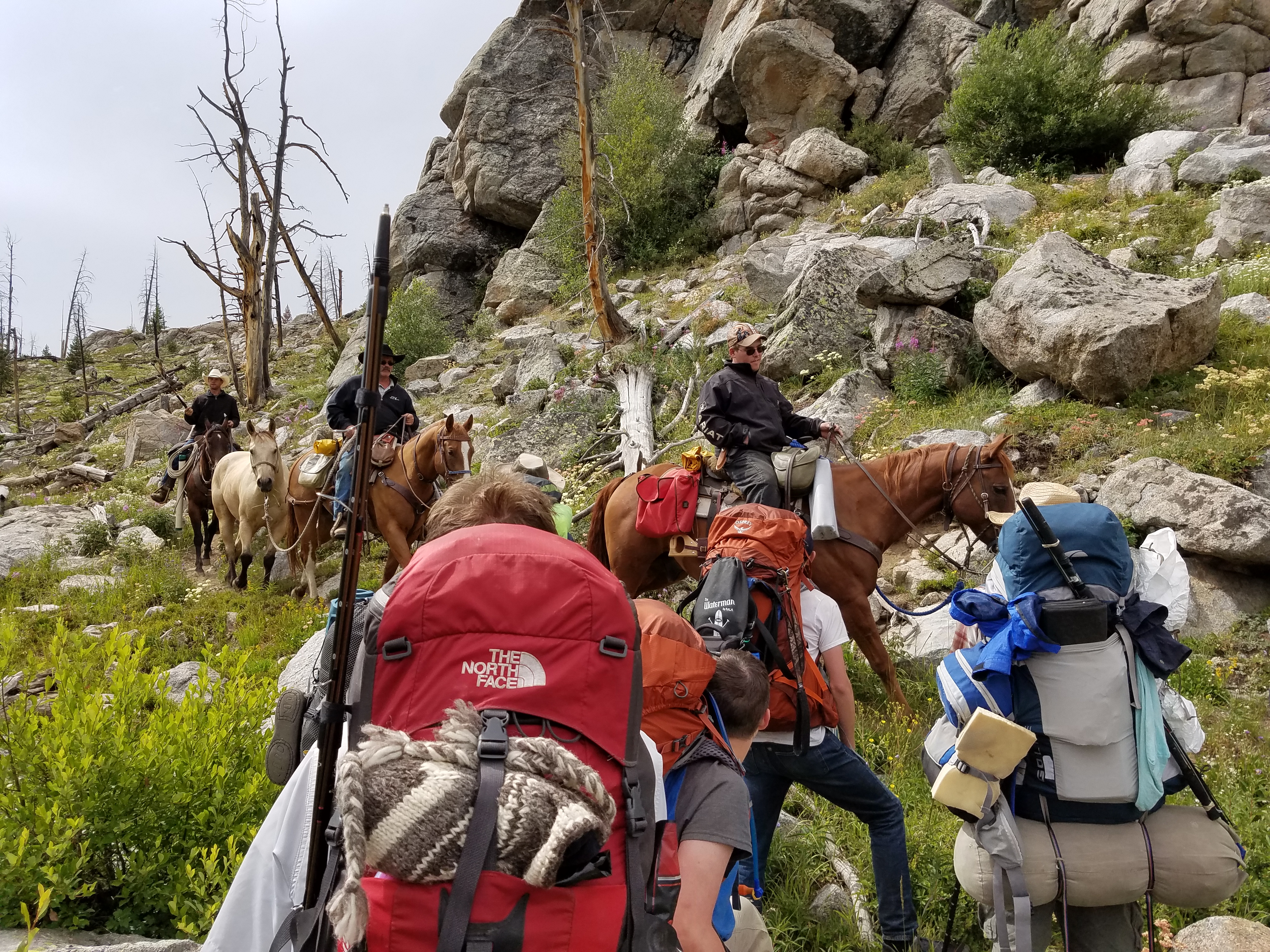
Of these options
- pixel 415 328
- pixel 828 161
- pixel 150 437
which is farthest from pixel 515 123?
pixel 150 437

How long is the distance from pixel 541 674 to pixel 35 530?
1522 centimetres

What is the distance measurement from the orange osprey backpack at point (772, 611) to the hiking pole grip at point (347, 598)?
59.2 inches

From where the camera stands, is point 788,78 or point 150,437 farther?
point 788,78

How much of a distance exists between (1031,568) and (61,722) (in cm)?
425

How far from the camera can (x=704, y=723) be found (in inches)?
83.8

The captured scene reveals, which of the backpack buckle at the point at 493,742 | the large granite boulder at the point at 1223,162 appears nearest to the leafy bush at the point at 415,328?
the large granite boulder at the point at 1223,162

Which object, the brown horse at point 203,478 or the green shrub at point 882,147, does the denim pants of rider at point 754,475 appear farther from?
the green shrub at point 882,147

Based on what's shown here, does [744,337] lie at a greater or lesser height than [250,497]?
greater

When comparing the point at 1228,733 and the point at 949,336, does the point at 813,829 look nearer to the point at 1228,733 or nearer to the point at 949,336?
the point at 1228,733

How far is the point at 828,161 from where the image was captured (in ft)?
71.8

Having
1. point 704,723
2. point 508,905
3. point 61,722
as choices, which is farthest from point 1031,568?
point 61,722

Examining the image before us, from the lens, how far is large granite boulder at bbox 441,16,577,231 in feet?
90.4

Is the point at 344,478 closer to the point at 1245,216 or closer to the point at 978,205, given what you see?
the point at 978,205

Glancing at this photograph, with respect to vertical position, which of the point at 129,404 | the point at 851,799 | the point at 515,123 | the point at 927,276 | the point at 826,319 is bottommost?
the point at 851,799
